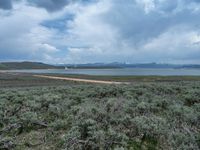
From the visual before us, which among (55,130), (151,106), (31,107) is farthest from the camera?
(31,107)

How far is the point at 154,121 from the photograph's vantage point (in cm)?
727

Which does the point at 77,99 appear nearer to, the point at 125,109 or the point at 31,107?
the point at 31,107

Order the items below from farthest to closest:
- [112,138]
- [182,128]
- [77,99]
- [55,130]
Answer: [77,99]
[55,130]
[182,128]
[112,138]

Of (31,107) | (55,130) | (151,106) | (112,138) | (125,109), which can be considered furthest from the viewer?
(31,107)

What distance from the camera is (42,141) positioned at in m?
7.21

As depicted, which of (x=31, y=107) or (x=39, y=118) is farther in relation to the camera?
(x=31, y=107)

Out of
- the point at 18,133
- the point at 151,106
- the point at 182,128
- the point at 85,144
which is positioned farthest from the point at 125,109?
the point at 18,133

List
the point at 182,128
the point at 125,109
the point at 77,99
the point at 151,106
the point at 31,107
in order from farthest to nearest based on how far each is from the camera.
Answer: the point at 77,99 → the point at 31,107 → the point at 151,106 → the point at 125,109 → the point at 182,128

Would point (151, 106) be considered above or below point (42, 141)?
above

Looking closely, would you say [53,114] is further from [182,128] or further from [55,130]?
[182,128]

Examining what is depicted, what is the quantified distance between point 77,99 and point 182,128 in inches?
238

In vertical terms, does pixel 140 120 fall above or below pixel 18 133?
above

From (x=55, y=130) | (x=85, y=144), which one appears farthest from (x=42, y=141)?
(x=85, y=144)

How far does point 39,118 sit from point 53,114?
2.21 feet
